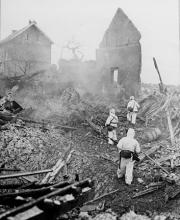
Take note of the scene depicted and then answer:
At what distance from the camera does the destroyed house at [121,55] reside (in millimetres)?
24250

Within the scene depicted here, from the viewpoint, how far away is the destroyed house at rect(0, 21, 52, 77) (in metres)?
32.1

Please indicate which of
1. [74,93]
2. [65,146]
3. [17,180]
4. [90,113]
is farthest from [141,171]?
[74,93]

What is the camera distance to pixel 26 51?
3406 centimetres

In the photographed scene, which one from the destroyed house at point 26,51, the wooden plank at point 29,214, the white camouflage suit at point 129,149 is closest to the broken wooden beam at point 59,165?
the white camouflage suit at point 129,149

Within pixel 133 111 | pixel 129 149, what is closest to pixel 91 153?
pixel 129 149

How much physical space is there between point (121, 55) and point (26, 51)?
14678 millimetres

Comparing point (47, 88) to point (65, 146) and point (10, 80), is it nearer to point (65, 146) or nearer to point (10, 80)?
point (10, 80)

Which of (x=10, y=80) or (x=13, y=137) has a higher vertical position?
(x=10, y=80)

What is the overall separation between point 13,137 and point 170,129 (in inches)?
342

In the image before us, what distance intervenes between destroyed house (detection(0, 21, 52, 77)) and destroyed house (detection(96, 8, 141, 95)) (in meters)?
10.3

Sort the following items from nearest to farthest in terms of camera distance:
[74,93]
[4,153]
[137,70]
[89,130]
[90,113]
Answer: [4,153] → [89,130] → [90,113] → [74,93] → [137,70]

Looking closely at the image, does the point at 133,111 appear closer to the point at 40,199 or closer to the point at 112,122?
the point at 112,122

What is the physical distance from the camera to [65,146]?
12039 millimetres

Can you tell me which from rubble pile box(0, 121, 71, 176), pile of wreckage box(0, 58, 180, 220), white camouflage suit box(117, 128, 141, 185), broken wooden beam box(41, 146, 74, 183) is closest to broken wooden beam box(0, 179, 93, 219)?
pile of wreckage box(0, 58, 180, 220)
